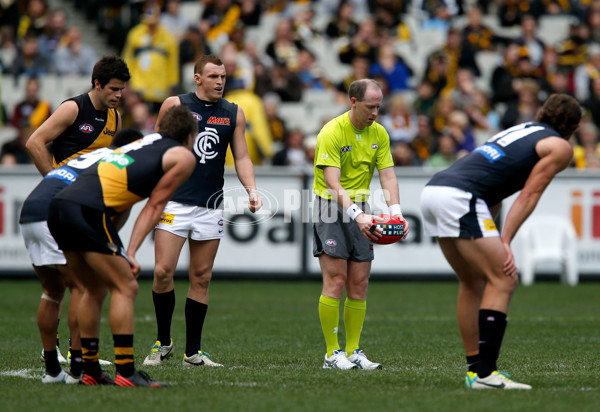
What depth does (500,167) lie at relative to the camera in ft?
22.0

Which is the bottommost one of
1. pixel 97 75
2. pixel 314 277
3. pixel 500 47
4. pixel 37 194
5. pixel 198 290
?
pixel 314 277

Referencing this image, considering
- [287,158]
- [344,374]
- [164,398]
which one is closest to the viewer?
[164,398]

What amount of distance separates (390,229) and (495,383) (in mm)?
1621

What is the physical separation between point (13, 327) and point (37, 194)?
4.04 m

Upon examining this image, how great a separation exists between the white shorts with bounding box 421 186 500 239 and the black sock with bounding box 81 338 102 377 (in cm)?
256

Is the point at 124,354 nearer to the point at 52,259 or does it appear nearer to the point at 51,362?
the point at 51,362

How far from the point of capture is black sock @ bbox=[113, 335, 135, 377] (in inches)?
260

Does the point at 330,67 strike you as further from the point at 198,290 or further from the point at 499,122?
the point at 198,290

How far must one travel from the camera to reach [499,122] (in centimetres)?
1931

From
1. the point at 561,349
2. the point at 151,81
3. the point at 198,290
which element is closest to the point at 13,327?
the point at 198,290

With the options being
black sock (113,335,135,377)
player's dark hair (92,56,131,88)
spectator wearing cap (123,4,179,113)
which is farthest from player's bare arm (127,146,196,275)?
spectator wearing cap (123,4,179,113)

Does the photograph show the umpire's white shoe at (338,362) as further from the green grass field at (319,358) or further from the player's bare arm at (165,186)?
the player's bare arm at (165,186)

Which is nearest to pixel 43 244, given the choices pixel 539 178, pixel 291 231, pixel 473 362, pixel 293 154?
pixel 473 362

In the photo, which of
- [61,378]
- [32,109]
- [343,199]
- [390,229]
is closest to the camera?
[61,378]
